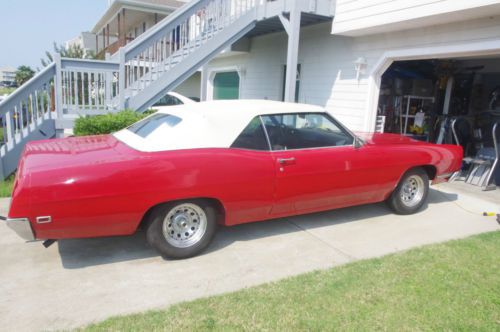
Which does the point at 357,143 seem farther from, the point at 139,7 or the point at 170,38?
the point at 139,7

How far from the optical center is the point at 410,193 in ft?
17.7

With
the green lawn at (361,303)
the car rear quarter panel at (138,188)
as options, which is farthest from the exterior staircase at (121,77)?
the green lawn at (361,303)

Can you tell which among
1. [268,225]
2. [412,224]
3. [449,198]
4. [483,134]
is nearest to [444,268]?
[412,224]

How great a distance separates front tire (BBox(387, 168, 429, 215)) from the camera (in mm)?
5238

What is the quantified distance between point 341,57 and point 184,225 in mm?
6899

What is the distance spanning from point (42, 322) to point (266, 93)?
34.6 feet

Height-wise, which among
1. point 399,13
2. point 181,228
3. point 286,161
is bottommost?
point 181,228

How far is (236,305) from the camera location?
303 centimetres

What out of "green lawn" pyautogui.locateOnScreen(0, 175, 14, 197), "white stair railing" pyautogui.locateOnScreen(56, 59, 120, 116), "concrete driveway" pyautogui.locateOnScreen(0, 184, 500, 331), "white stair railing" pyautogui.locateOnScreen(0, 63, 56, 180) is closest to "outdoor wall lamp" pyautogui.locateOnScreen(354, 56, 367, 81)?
"concrete driveway" pyautogui.locateOnScreen(0, 184, 500, 331)

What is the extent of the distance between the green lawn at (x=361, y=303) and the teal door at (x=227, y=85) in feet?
38.6

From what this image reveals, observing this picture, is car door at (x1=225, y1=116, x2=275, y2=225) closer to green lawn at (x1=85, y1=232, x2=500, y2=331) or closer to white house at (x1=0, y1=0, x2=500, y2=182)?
green lawn at (x1=85, y1=232, x2=500, y2=331)

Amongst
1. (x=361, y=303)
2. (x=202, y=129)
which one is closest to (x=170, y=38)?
(x=202, y=129)

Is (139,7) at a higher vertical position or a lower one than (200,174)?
higher

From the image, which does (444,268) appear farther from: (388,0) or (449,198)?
(388,0)
